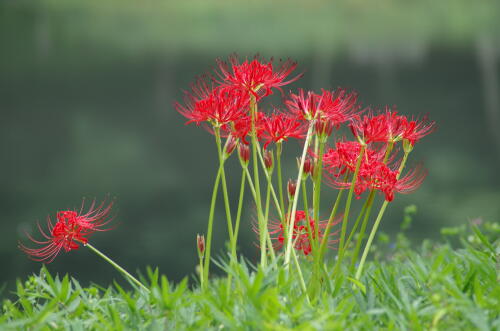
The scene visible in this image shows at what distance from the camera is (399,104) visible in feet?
45.1

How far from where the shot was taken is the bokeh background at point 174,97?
792 centimetres

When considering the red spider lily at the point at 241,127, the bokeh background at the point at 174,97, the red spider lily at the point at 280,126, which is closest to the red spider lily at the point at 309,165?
the red spider lily at the point at 280,126

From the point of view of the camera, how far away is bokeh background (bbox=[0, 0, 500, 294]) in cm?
792

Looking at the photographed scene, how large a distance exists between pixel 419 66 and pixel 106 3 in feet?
43.5

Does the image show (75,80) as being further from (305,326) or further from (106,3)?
(305,326)

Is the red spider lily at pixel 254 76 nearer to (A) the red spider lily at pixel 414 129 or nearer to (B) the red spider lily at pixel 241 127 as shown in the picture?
(B) the red spider lily at pixel 241 127

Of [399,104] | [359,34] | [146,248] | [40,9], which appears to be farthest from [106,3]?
[146,248]

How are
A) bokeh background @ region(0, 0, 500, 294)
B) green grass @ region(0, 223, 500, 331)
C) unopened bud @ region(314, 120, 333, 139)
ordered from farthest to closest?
bokeh background @ region(0, 0, 500, 294) → unopened bud @ region(314, 120, 333, 139) → green grass @ region(0, 223, 500, 331)

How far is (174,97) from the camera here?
15.0 metres

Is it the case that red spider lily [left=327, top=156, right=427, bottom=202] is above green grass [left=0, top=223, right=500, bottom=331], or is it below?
above

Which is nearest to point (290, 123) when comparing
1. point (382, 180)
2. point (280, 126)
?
point (280, 126)

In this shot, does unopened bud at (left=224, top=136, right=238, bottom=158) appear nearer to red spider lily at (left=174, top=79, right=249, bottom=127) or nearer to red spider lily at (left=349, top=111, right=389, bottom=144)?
red spider lily at (left=174, top=79, right=249, bottom=127)

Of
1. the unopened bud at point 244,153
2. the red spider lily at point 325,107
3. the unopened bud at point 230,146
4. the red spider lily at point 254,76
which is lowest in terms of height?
the unopened bud at point 244,153

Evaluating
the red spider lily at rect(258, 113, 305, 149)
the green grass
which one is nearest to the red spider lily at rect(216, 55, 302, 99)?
the red spider lily at rect(258, 113, 305, 149)
